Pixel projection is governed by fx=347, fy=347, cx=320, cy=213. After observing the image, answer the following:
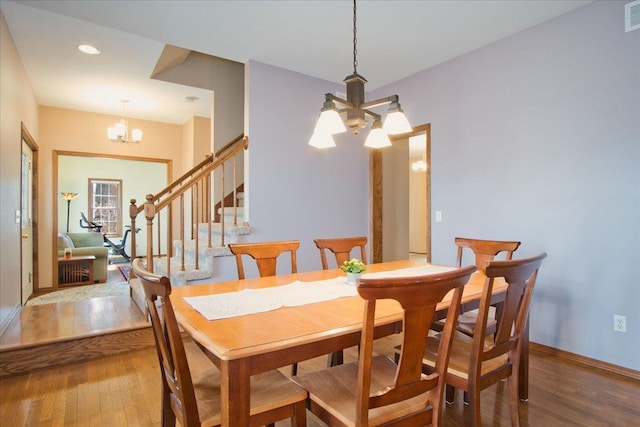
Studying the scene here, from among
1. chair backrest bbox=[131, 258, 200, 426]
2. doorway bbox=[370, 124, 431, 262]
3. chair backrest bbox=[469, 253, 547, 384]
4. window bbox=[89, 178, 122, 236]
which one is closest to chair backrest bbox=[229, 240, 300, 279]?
chair backrest bbox=[131, 258, 200, 426]

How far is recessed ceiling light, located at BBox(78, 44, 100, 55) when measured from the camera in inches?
137

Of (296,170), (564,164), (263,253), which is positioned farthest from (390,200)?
(263,253)

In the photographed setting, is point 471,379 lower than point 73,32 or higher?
lower

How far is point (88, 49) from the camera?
11.6ft

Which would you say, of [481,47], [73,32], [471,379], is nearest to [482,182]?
[481,47]

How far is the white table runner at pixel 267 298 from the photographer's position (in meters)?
1.46

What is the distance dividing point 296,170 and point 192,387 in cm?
301

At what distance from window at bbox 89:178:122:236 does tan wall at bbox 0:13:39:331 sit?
576 cm

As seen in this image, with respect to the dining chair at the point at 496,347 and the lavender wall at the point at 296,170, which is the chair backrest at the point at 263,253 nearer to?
the dining chair at the point at 496,347

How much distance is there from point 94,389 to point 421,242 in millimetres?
7858

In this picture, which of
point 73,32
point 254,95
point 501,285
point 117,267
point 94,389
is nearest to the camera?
point 501,285

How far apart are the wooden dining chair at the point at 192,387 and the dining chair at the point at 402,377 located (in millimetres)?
98

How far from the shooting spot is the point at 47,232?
5.18 metres

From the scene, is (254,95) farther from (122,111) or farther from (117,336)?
(122,111)
